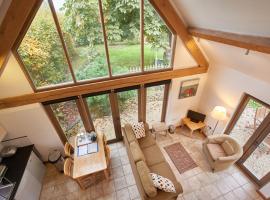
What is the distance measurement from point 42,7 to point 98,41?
1.20 metres

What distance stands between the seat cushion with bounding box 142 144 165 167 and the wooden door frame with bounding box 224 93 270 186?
92.8 inches

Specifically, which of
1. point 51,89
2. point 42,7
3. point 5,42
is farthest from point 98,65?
point 5,42

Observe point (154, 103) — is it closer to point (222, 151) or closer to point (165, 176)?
point (165, 176)

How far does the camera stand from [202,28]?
3.44 metres

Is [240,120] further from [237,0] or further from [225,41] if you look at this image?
[237,0]

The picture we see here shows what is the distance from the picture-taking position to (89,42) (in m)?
3.53

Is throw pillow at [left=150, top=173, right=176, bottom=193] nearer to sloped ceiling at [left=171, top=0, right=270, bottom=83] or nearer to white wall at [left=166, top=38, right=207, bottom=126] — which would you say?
white wall at [left=166, top=38, right=207, bottom=126]

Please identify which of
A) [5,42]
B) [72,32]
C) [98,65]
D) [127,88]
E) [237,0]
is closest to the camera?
[237,0]

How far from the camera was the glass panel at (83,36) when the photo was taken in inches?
122

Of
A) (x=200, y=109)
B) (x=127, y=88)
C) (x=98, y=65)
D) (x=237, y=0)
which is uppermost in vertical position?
(x=237, y=0)

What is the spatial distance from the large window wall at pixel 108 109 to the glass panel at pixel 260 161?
284cm

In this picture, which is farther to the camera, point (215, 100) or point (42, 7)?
point (215, 100)

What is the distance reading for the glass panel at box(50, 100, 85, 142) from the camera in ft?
13.8

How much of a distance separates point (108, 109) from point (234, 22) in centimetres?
368
